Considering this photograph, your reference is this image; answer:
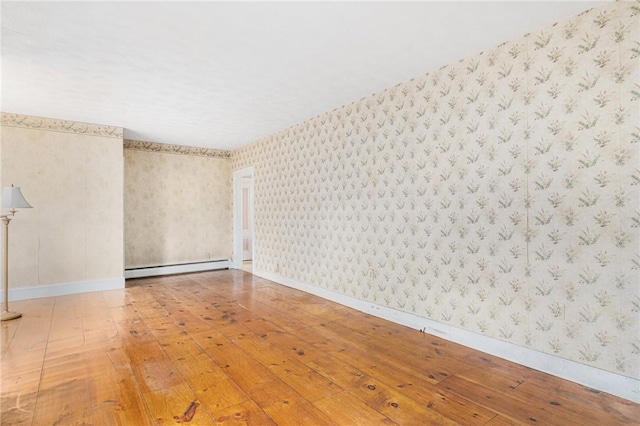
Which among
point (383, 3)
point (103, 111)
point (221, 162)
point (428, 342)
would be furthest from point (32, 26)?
point (221, 162)

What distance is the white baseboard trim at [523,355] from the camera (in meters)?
2.15

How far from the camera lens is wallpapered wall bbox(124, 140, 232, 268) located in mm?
6332

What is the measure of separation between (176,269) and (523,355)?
20.7 feet

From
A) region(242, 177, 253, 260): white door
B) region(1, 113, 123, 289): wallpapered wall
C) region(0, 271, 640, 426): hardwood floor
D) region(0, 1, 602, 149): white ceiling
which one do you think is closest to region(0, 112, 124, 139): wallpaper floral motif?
region(1, 113, 123, 289): wallpapered wall

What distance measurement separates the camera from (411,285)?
3.44m

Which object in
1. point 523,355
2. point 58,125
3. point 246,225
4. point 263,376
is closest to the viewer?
point 263,376

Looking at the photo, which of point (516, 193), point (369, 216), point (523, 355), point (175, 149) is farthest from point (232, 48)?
point (175, 149)

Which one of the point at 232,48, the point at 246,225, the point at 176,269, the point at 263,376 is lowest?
the point at 263,376

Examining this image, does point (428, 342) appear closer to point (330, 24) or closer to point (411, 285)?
point (411, 285)

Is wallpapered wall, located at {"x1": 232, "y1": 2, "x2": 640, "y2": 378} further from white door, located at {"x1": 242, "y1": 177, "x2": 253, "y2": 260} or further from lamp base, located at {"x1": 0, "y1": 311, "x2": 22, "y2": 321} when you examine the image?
white door, located at {"x1": 242, "y1": 177, "x2": 253, "y2": 260}

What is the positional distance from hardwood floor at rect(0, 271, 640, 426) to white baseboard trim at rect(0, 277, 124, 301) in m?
0.99

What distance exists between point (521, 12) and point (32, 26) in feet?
12.2

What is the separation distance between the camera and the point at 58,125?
4.92m

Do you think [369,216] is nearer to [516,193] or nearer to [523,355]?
[516,193]
